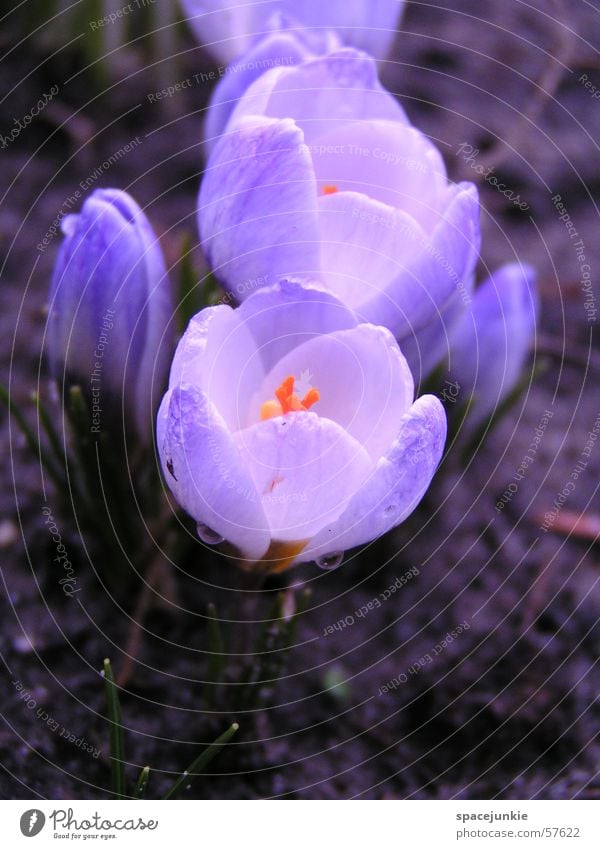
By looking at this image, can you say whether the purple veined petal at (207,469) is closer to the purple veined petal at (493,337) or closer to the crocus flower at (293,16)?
the purple veined petal at (493,337)

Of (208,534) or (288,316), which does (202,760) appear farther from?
(288,316)

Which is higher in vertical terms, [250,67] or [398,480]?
[250,67]

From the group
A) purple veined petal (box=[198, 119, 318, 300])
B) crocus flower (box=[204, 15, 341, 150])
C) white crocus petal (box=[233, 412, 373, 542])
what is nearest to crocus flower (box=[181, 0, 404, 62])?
crocus flower (box=[204, 15, 341, 150])

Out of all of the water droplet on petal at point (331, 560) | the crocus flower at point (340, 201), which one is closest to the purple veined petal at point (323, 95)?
the crocus flower at point (340, 201)

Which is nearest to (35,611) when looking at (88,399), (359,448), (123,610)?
(123,610)

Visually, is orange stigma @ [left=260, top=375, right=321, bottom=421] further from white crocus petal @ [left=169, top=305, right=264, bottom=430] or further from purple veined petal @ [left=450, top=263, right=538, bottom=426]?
purple veined petal @ [left=450, top=263, right=538, bottom=426]

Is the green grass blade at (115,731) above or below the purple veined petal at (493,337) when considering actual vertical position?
below

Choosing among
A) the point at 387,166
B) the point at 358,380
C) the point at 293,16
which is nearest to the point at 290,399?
the point at 358,380
